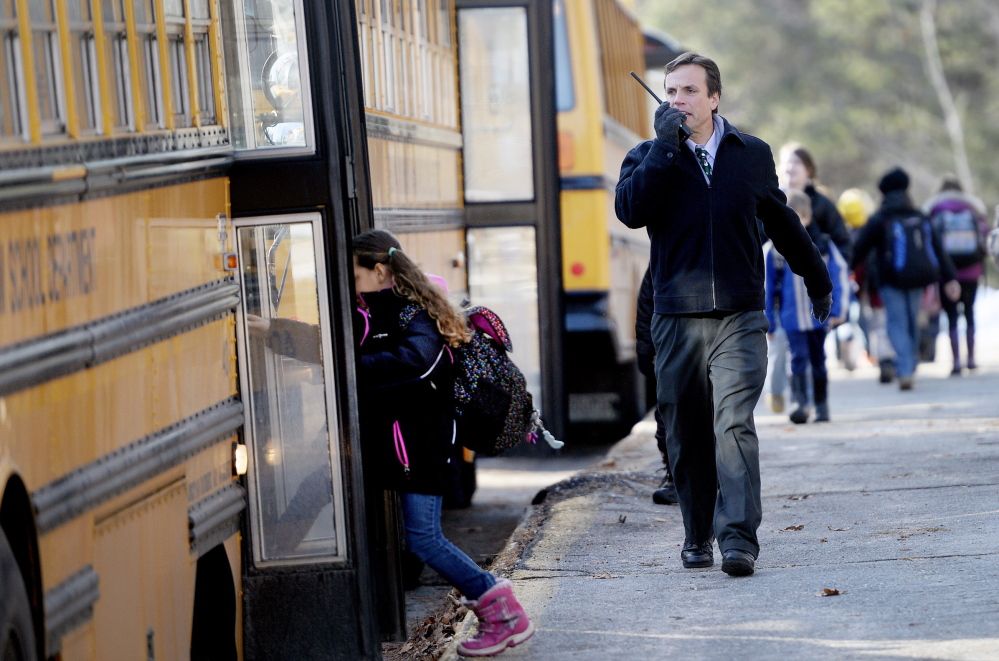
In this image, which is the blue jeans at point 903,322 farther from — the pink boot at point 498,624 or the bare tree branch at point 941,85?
the bare tree branch at point 941,85

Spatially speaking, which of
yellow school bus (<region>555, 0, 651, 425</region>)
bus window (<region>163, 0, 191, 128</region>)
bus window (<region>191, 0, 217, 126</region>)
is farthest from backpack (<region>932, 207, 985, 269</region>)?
bus window (<region>163, 0, 191, 128</region>)

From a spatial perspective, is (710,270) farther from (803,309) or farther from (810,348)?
(810,348)

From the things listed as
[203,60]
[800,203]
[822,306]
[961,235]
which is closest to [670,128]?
[822,306]

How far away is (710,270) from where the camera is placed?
16.4ft

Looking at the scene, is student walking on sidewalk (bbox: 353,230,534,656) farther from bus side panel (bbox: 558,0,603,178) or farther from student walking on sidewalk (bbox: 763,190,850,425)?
bus side panel (bbox: 558,0,603,178)

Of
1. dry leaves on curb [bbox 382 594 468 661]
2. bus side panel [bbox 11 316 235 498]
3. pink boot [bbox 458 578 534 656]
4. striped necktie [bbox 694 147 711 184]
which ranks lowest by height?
dry leaves on curb [bbox 382 594 468 661]

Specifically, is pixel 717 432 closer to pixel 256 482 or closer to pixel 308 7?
pixel 256 482

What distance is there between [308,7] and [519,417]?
4.57 feet

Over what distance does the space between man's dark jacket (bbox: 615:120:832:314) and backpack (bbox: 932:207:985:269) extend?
8190mm

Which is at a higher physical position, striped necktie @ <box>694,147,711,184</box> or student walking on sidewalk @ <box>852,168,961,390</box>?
striped necktie @ <box>694,147,711,184</box>

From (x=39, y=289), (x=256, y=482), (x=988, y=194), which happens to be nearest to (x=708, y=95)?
(x=256, y=482)

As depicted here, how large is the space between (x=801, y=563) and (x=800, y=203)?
3.97m

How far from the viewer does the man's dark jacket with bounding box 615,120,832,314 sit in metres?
5.00

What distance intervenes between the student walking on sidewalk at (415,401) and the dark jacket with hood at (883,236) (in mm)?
7441
